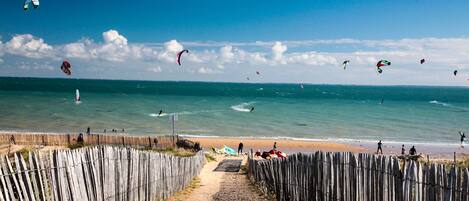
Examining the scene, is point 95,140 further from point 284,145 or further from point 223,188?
point 223,188

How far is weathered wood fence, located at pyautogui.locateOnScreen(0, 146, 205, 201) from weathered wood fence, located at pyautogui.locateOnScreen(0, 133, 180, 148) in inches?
721

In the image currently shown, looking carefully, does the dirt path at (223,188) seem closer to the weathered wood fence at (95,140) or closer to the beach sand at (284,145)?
the weathered wood fence at (95,140)

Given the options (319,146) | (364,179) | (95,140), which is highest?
(364,179)

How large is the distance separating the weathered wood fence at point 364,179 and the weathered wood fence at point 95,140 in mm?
18550

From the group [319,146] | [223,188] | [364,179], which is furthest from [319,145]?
[364,179]

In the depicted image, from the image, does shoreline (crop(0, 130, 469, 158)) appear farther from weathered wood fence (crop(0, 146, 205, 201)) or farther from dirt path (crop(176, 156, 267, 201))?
weathered wood fence (crop(0, 146, 205, 201))

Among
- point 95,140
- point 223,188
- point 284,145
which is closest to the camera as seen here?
point 223,188

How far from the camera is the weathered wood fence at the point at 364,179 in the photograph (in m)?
5.98

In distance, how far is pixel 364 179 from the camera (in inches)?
316

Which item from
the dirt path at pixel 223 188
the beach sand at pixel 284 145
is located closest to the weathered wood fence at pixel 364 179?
the dirt path at pixel 223 188

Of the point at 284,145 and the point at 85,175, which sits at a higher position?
the point at 85,175

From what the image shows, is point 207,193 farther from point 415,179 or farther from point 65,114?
point 65,114

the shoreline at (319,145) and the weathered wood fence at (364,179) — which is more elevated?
the weathered wood fence at (364,179)

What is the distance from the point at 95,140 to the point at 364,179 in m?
27.1
